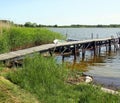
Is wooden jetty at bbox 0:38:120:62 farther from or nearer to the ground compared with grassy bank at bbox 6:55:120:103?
nearer to the ground

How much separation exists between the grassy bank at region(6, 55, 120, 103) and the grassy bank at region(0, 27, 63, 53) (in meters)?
10.2

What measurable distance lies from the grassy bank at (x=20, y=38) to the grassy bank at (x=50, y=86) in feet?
33.4

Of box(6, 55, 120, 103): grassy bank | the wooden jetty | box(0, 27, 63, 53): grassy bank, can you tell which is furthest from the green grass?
box(0, 27, 63, 53): grassy bank

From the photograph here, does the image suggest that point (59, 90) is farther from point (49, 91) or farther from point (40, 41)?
point (40, 41)

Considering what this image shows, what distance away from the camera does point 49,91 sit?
1123cm

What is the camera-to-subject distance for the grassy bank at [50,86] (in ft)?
35.7

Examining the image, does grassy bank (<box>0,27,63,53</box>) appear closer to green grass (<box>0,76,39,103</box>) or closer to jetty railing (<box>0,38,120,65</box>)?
jetty railing (<box>0,38,120,65</box>)

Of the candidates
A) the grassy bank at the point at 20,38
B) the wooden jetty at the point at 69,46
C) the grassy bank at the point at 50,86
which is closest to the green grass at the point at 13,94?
the grassy bank at the point at 50,86

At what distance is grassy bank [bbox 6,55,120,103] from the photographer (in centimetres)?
1088

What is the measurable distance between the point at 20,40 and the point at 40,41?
5.26 meters

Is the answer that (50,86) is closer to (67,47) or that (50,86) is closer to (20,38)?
(20,38)

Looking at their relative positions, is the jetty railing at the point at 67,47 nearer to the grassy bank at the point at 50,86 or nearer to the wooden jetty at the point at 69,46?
the wooden jetty at the point at 69,46

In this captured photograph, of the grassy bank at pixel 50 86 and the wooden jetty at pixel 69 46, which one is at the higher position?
the grassy bank at pixel 50 86

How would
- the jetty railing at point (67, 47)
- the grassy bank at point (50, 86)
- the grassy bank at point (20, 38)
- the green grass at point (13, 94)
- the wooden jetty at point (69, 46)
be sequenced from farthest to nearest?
the grassy bank at point (20, 38) < the wooden jetty at point (69, 46) < the jetty railing at point (67, 47) < the grassy bank at point (50, 86) < the green grass at point (13, 94)
